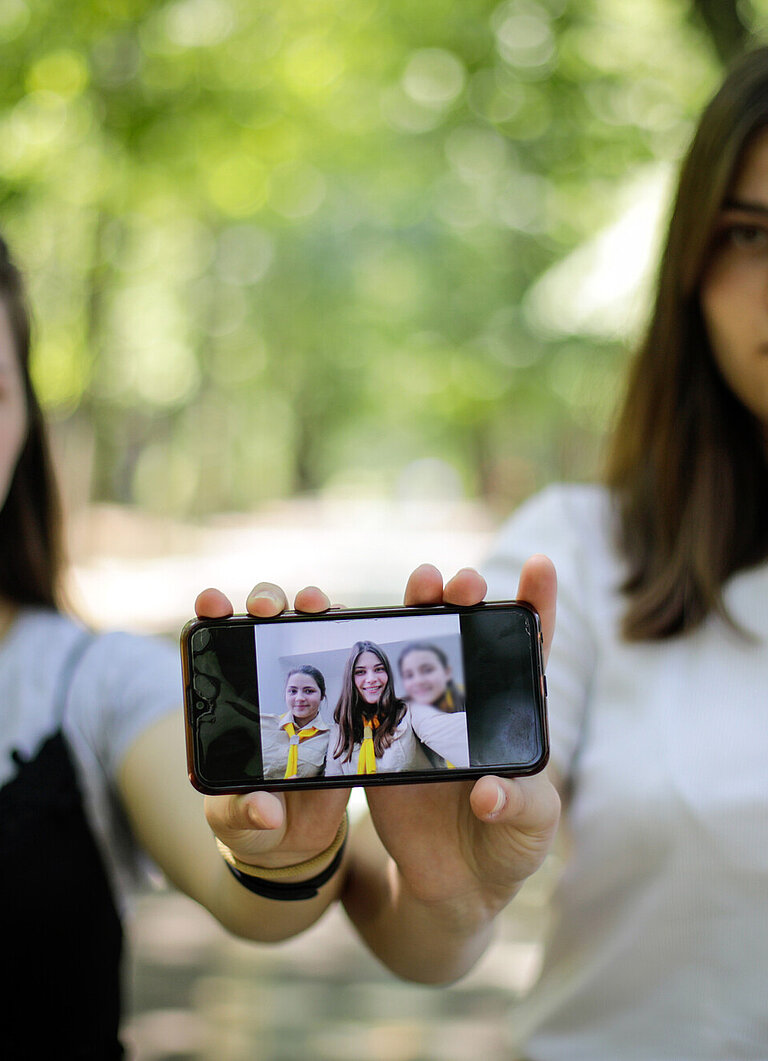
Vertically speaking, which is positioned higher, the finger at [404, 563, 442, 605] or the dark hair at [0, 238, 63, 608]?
the dark hair at [0, 238, 63, 608]

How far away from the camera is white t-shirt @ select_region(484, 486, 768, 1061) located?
1834 millimetres

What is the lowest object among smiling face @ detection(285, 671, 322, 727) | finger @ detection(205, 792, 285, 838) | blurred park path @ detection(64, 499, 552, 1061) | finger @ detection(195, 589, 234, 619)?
blurred park path @ detection(64, 499, 552, 1061)

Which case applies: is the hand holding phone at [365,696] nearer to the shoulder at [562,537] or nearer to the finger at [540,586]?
the finger at [540,586]

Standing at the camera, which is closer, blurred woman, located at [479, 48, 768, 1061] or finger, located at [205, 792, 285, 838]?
finger, located at [205, 792, 285, 838]

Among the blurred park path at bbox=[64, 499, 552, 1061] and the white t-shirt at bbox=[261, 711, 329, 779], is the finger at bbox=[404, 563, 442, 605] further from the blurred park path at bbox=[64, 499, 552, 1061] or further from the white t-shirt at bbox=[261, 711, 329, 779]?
the blurred park path at bbox=[64, 499, 552, 1061]

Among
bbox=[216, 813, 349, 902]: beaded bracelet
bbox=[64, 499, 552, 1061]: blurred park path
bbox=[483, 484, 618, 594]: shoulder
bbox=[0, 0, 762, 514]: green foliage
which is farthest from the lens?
bbox=[0, 0, 762, 514]: green foliage

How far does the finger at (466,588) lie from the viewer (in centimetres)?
148

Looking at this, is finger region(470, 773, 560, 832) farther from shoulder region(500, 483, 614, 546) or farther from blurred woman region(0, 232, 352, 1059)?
shoulder region(500, 483, 614, 546)

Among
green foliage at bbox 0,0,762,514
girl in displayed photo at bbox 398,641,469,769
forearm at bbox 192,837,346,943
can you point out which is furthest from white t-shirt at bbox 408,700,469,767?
green foliage at bbox 0,0,762,514

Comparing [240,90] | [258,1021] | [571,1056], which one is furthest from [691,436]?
[240,90]

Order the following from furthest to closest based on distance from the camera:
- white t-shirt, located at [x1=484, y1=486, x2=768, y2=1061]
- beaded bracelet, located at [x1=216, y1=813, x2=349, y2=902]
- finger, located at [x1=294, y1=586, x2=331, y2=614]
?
white t-shirt, located at [x1=484, y1=486, x2=768, y2=1061] < beaded bracelet, located at [x1=216, y1=813, x2=349, y2=902] < finger, located at [x1=294, y1=586, x2=331, y2=614]

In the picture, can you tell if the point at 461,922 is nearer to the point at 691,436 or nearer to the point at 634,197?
the point at 691,436

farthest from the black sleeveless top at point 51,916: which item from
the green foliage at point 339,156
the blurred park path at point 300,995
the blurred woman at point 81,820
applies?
the green foliage at point 339,156

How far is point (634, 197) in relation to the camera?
5.75m
